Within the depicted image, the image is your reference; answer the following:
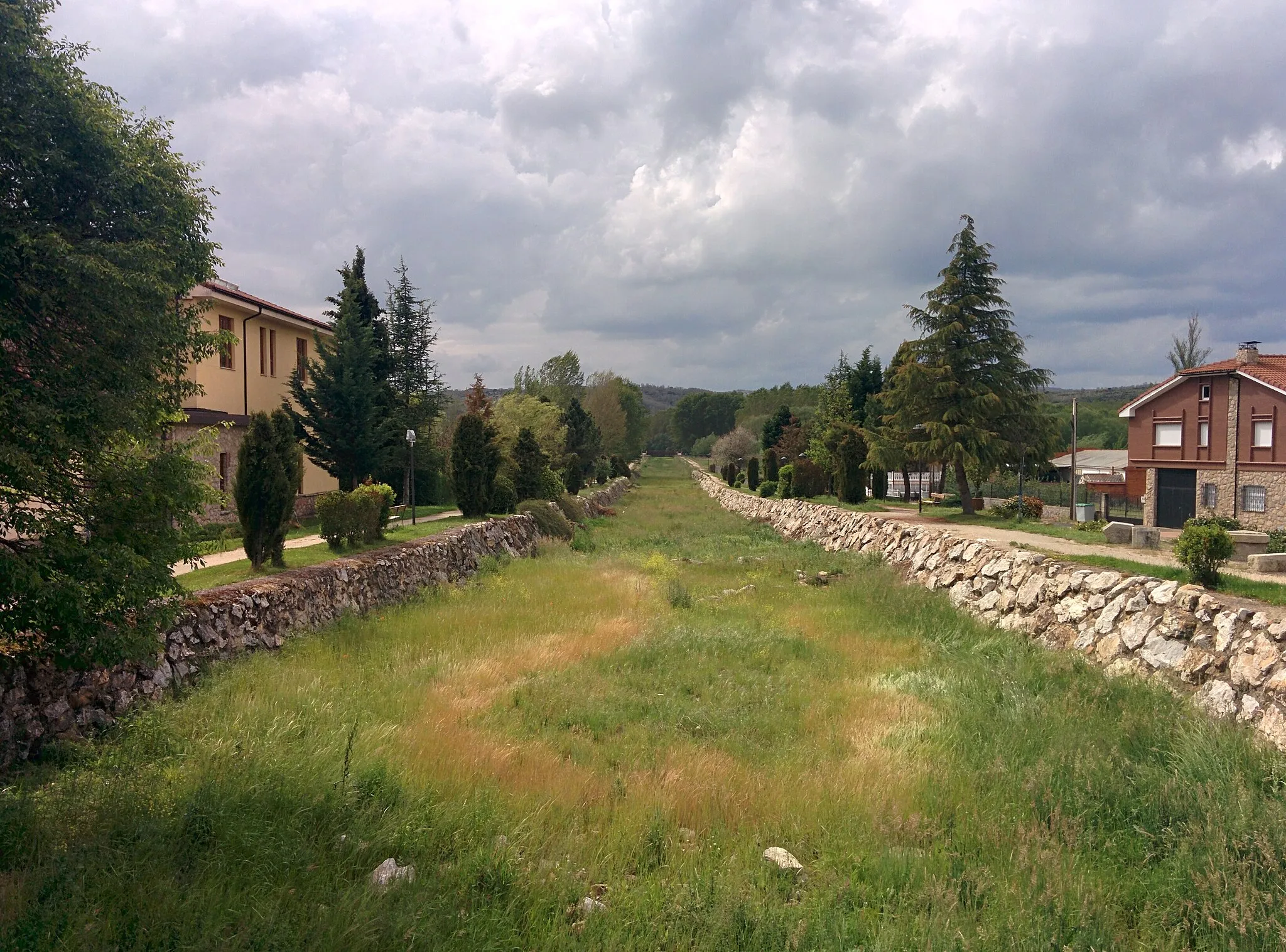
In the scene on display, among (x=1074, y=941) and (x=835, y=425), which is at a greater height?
(x=835, y=425)

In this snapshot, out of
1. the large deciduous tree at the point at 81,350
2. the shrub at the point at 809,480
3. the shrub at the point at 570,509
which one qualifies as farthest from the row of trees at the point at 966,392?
the large deciduous tree at the point at 81,350

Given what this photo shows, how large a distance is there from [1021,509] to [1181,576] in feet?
50.8

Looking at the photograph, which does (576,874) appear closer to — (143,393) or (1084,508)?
(143,393)

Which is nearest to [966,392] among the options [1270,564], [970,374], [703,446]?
[970,374]

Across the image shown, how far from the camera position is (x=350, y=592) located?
11.8m

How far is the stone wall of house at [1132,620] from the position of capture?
7.42m

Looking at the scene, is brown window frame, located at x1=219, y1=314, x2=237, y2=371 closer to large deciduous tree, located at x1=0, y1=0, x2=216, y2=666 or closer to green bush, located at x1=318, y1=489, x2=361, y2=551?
green bush, located at x1=318, y1=489, x2=361, y2=551

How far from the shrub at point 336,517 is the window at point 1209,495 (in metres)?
33.4

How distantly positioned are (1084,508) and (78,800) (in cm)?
3487

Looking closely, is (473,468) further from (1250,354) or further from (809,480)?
(1250,354)

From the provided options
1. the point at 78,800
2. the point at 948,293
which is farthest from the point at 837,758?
the point at 948,293

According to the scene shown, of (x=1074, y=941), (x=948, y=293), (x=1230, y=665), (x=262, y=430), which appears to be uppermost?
(x=948, y=293)

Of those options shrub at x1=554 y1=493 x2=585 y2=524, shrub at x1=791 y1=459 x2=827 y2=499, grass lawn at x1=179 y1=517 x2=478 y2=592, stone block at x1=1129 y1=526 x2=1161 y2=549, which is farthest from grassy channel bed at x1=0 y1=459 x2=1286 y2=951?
shrub at x1=791 y1=459 x2=827 y2=499

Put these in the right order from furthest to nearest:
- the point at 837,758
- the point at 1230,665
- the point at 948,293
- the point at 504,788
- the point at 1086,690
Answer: the point at 948,293
the point at 1086,690
the point at 1230,665
the point at 837,758
the point at 504,788
